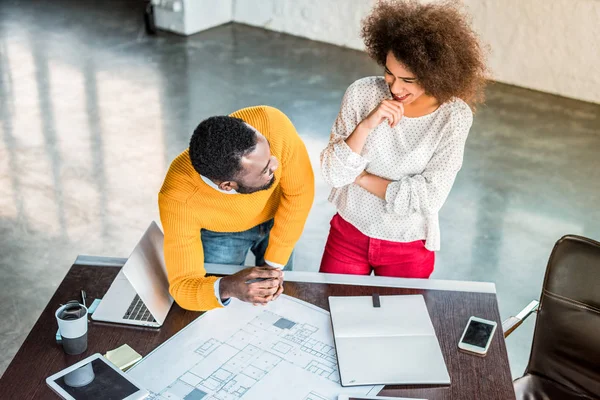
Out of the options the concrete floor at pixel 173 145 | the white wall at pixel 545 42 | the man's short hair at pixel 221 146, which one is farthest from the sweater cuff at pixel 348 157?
the white wall at pixel 545 42

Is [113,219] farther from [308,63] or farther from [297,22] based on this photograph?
[297,22]

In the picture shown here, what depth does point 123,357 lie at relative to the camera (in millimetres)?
1893

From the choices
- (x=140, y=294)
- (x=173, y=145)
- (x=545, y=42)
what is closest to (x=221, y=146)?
(x=140, y=294)

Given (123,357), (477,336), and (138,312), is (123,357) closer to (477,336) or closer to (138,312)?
(138,312)

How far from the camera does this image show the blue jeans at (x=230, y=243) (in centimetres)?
238

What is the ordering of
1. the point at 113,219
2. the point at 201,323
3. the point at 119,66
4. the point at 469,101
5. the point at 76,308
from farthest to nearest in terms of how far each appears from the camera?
the point at 119,66 → the point at 113,219 → the point at 469,101 → the point at 201,323 → the point at 76,308

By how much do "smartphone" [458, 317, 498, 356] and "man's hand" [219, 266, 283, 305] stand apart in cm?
54

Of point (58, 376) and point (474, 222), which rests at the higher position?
point (58, 376)

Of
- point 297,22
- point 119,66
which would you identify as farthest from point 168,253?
point 297,22

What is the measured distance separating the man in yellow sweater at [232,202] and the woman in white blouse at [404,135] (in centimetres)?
15

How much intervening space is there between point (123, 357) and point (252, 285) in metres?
0.39

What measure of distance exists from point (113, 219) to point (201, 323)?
2313 millimetres

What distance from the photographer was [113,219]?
420cm

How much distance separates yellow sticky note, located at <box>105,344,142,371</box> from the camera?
1.87m
